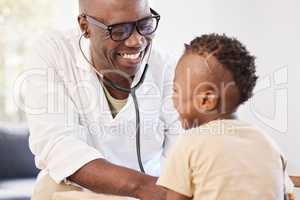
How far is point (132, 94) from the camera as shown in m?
1.39

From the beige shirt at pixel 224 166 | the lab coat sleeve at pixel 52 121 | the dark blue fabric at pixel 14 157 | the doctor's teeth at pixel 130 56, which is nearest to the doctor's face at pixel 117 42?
the doctor's teeth at pixel 130 56

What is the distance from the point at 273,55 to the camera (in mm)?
2102

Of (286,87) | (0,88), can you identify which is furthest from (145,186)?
(0,88)

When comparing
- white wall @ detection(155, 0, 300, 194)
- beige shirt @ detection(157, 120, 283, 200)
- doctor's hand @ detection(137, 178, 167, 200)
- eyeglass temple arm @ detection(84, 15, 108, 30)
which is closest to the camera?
beige shirt @ detection(157, 120, 283, 200)

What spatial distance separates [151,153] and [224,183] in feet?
2.01

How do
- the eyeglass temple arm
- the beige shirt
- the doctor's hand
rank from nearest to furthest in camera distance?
the beige shirt, the doctor's hand, the eyeglass temple arm

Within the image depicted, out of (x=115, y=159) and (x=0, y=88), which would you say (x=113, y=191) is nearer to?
(x=115, y=159)

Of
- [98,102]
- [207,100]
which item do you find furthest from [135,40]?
[207,100]

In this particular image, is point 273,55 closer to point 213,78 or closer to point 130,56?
point 130,56

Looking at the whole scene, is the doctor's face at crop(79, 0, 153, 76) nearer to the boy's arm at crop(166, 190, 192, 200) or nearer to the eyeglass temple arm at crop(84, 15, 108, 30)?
the eyeglass temple arm at crop(84, 15, 108, 30)

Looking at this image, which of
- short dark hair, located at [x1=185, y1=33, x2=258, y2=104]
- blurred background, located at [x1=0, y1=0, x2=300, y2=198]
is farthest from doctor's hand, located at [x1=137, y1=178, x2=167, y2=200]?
blurred background, located at [x1=0, y1=0, x2=300, y2=198]

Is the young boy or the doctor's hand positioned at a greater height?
the young boy

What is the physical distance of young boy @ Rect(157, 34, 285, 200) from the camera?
860 millimetres

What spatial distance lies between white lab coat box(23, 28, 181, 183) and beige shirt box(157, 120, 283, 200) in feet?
1.18
